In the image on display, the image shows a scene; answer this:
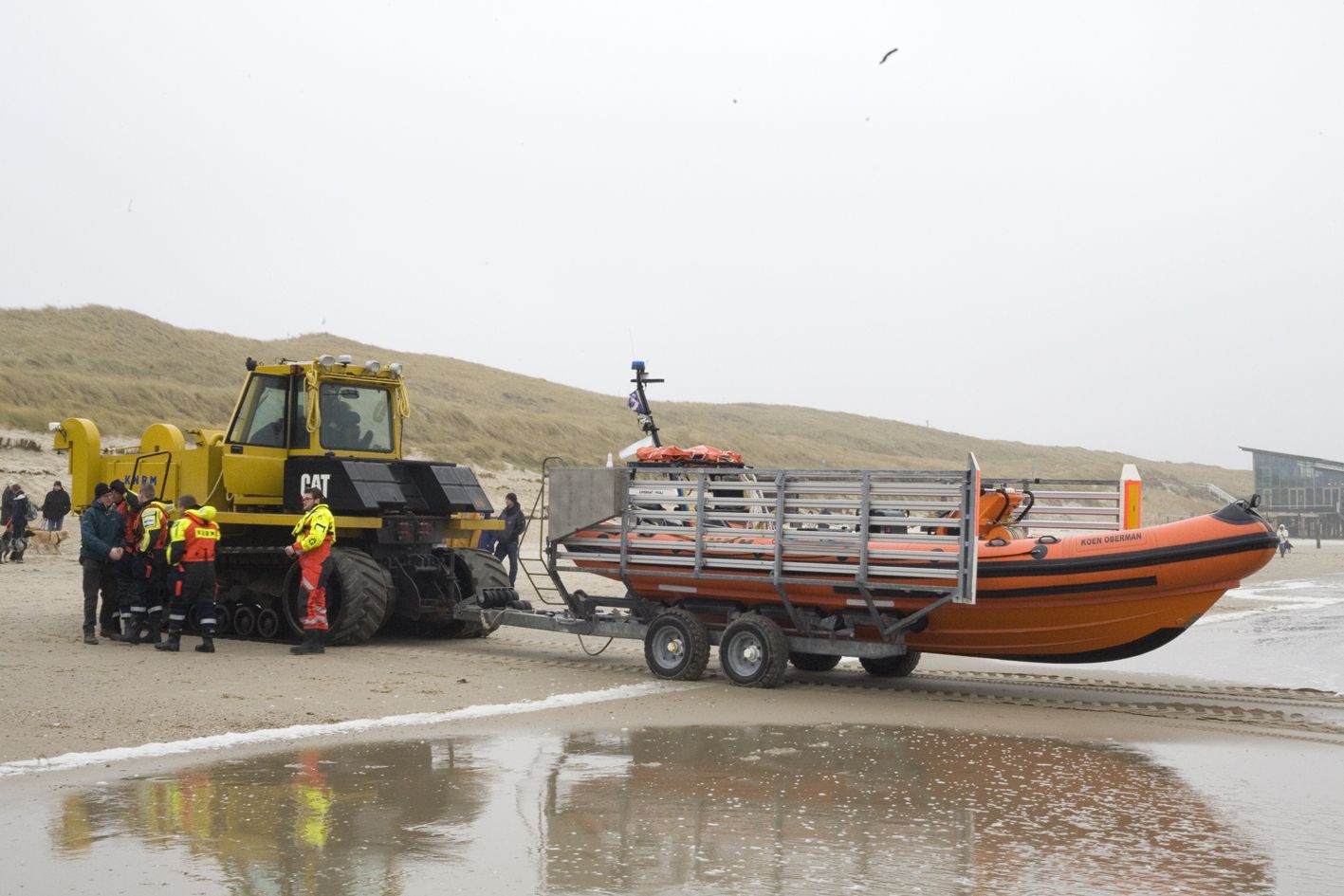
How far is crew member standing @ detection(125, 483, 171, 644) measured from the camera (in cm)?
1408

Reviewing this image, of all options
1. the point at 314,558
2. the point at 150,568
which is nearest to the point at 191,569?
the point at 150,568

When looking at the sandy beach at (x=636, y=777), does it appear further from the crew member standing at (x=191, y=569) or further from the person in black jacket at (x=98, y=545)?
the person in black jacket at (x=98, y=545)

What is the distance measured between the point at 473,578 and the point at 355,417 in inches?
86.0

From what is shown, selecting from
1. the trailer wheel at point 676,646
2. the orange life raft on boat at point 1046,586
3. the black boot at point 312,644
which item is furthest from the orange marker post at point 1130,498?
the black boot at point 312,644

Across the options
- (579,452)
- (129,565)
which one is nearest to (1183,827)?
(129,565)

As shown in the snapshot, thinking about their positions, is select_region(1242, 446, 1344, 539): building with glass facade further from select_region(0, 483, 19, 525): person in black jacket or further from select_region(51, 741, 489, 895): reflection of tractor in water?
select_region(51, 741, 489, 895): reflection of tractor in water

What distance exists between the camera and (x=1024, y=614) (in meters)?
11.5

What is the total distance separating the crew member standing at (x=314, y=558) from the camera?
1359cm

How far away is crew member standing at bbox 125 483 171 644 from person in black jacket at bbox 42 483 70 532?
37.3ft

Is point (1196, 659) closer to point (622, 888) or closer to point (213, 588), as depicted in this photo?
point (213, 588)

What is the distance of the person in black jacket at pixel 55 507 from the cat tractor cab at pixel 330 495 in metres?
9.96

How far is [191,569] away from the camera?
44.8 feet

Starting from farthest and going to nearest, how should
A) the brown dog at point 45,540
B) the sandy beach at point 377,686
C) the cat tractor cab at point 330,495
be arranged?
the brown dog at point 45,540
the cat tractor cab at point 330,495
the sandy beach at point 377,686

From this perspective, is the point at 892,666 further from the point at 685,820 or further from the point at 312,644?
the point at 685,820
